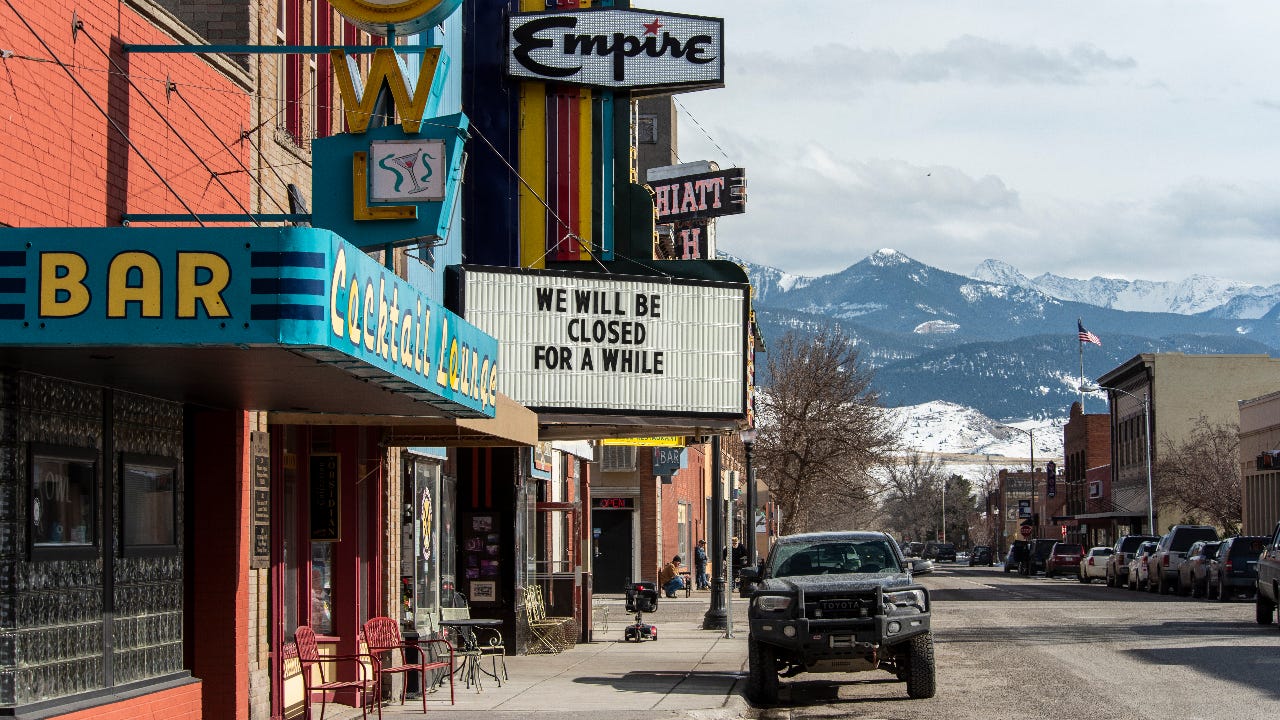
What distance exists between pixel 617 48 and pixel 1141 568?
1139 inches

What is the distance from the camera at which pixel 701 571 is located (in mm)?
51969

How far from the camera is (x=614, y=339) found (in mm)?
20938

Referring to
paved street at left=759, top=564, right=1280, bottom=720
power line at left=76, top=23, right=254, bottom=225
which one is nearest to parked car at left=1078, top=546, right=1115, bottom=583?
paved street at left=759, top=564, right=1280, bottom=720

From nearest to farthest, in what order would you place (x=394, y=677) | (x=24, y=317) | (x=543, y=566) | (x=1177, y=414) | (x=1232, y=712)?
(x=24, y=317) → (x=1232, y=712) → (x=394, y=677) → (x=543, y=566) → (x=1177, y=414)

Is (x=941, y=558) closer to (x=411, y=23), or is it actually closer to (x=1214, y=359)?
(x=1214, y=359)

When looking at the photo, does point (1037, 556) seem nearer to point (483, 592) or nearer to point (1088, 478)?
point (1088, 478)

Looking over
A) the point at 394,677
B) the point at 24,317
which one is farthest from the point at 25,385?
the point at 394,677

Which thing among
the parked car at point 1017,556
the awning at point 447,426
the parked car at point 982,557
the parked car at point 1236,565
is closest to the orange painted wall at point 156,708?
the awning at point 447,426

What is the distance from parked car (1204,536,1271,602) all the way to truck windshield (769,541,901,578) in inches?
842

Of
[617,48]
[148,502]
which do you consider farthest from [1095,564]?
[148,502]

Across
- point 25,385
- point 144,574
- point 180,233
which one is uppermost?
point 180,233

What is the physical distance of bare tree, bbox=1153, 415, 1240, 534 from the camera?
62438 millimetres

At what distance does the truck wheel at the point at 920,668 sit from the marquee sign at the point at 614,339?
215 inches

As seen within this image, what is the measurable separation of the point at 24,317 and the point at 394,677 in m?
9.15
